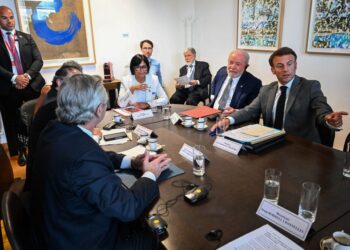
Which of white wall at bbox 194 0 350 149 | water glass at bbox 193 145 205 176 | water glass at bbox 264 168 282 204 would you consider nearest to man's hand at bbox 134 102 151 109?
water glass at bbox 193 145 205 176

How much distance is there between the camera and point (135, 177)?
1405mm

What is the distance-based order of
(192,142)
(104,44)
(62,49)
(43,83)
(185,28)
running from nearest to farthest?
(192,142) → (43,83) → (62,49) → (104,44) → (185,28)

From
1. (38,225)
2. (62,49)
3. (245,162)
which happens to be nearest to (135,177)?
(38,225)

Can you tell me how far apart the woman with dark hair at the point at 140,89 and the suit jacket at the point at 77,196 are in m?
1.77

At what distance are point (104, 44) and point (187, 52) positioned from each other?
1.35m

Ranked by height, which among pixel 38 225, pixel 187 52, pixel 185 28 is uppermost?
pixel 185 28

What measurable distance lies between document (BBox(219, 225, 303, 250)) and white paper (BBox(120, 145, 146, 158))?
33.7 inches

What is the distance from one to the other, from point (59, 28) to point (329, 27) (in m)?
3.56

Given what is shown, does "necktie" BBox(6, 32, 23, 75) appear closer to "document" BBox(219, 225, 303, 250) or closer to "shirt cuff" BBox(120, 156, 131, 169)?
"shirt cuff" BBox(120, 156, 131, 169)

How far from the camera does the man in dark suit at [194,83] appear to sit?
173 inches

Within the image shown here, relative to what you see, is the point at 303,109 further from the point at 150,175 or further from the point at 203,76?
the point at 203,76

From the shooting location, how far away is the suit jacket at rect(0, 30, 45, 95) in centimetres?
337

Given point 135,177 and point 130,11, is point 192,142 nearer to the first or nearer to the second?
point 135,177

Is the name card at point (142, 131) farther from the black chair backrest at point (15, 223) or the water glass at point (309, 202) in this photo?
the water glass at point (309, 202)
